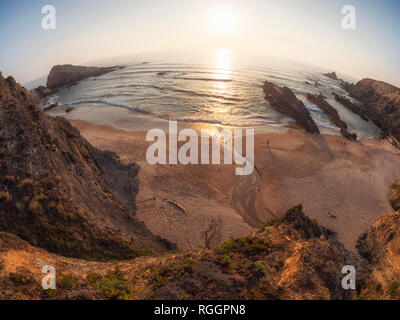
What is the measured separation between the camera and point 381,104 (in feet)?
140

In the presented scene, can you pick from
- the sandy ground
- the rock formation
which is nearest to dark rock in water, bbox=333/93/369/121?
the sandy ground

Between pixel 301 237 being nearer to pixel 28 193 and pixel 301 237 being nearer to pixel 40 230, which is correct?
pixel 40 230

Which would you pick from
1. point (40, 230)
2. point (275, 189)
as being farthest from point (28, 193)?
point (275, 189)

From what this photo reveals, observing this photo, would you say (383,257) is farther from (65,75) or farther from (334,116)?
(65,75)

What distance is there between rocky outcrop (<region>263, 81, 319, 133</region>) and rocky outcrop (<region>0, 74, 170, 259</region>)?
83.0 ft

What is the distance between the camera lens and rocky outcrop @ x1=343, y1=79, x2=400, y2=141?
3155 cm

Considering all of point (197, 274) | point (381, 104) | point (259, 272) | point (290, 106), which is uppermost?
point (381, 104)

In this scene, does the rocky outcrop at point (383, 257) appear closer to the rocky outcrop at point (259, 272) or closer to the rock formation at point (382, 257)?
the rock formation at point (382, 257)

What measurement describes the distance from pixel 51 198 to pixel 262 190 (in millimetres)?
13023

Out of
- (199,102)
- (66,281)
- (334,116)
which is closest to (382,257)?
(66,281)

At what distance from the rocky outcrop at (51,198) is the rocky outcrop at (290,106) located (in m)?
25.3

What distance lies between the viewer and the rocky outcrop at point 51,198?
6.27 metres

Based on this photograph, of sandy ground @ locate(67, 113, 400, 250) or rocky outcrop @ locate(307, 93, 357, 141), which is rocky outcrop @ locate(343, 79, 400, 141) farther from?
sandy ground @ locate(67, 113, 400, 250)

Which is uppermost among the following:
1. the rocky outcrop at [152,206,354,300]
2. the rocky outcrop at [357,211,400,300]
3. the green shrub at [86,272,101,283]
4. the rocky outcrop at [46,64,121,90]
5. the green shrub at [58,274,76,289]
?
the rocky outcrop at [46,64,121,90]
